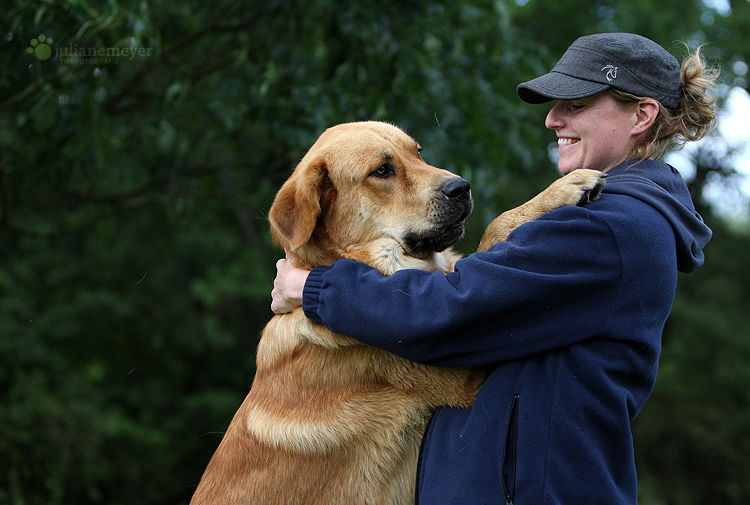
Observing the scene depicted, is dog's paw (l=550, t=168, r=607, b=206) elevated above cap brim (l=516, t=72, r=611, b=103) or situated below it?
below

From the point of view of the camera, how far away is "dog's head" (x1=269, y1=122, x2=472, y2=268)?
9.39 ft

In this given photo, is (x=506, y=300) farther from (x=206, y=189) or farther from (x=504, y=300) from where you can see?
(x=206, y=189)

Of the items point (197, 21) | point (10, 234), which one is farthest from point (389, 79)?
point (10, 234)

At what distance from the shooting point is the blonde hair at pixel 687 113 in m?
2.31

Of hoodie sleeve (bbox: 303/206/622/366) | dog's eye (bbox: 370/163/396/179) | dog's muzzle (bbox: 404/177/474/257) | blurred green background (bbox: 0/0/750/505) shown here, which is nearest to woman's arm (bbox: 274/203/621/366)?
hoodie sleeve (bbox: 303/206/622/366)

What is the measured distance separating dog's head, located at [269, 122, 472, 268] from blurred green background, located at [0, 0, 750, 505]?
1.35 meters

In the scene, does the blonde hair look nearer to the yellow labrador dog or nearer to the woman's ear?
the woman's ear

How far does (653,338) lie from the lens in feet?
6.56

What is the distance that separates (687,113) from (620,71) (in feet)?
1.03

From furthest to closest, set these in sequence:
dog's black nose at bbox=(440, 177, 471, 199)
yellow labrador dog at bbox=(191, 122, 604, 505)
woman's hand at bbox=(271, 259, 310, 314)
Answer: dog's black nose at bbox=(440, 177, 471, 199) < woman's hand at bbox=(271, 259, 310, 314) < yellow labrador dog at bbox=(191, 122, 604, 505)

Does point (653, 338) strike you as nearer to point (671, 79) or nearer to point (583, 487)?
point (583, 487)

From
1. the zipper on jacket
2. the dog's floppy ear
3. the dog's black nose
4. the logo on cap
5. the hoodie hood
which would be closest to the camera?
the zipper on jacket

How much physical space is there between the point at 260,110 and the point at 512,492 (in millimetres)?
4069

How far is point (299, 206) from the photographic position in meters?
2.82
